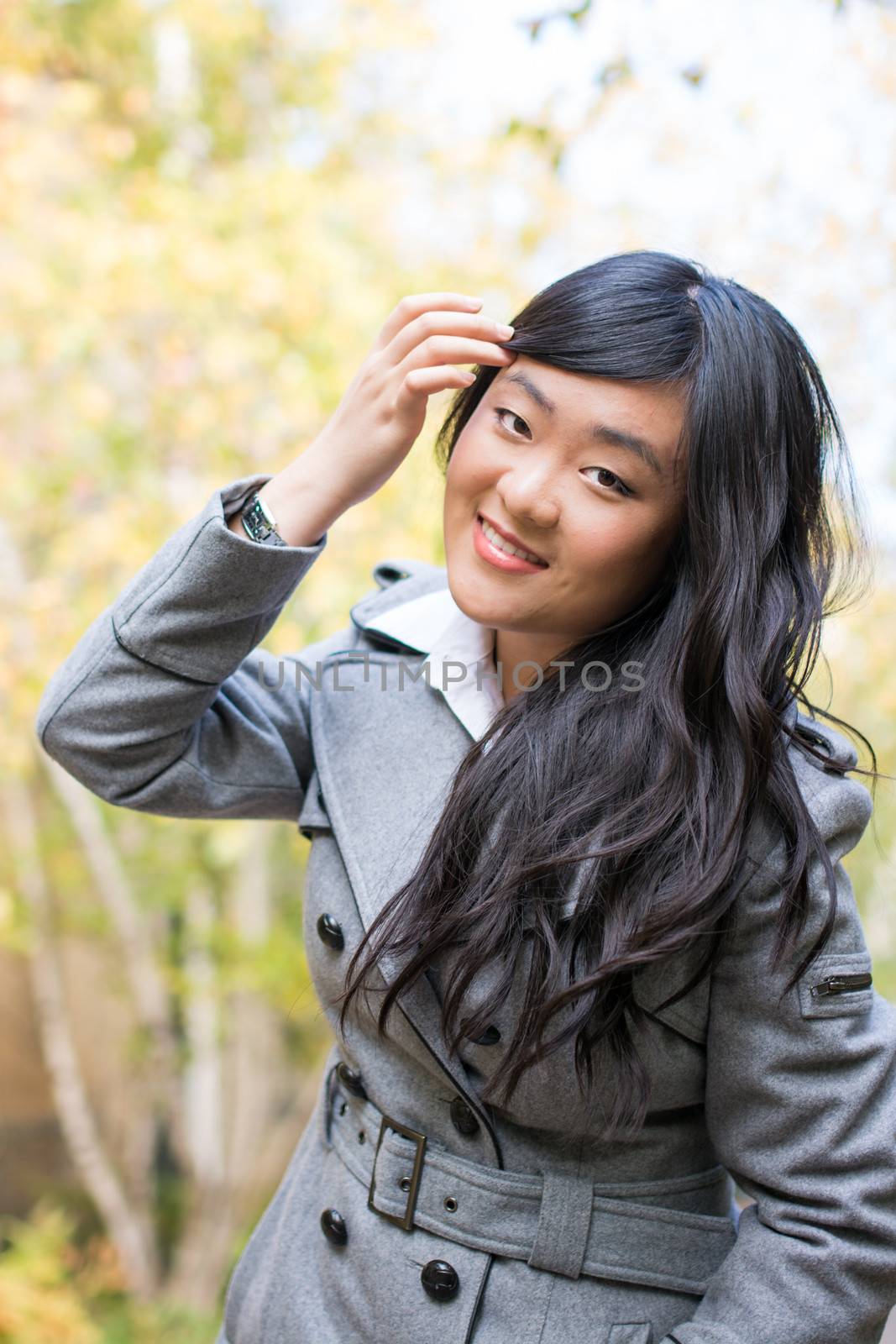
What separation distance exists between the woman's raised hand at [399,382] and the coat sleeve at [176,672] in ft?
0.31

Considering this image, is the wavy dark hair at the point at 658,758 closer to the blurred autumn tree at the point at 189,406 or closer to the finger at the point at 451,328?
the finger at the point at 451,328

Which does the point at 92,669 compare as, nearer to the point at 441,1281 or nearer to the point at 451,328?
the point at 451,328

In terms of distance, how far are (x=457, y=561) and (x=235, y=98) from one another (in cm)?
413

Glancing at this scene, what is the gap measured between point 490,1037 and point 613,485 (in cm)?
63

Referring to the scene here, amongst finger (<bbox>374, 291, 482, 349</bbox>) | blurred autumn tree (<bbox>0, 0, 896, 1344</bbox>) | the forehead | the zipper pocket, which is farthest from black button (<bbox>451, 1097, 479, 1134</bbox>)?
blurred autumn tree (<bbox>0, 0, 896, 1344</bbox>)

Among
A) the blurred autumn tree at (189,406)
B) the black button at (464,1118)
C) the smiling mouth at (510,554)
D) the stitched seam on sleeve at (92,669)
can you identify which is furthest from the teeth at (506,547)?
the blurred autumn tree at (189,406)

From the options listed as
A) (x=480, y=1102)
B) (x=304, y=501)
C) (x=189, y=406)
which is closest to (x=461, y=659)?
(x=304, y=501)

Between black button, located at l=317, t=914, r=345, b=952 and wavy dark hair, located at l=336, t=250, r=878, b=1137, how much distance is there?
0.15 ft

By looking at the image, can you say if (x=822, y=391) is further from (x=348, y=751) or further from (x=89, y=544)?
(x=89, y=544)

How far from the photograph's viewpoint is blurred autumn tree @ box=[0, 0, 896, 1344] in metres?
3.73

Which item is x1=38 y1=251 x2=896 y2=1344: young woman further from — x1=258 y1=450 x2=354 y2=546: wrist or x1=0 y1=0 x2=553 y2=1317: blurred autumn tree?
x1=0 y1=0 x2=553 y2=1317: blurred autumn tree

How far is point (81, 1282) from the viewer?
5062 mm

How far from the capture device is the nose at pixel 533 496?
1216mm

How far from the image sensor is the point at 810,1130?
45.9 inches
